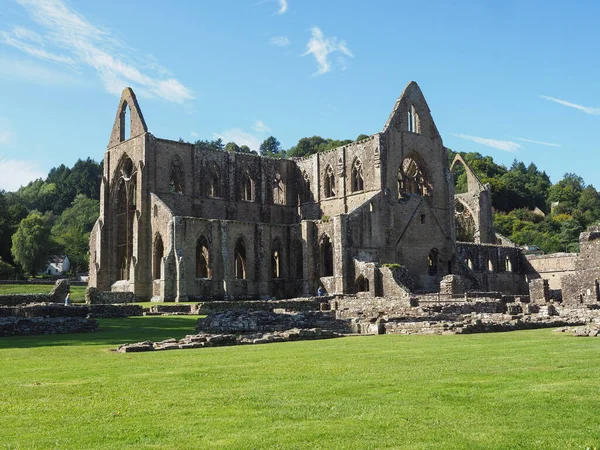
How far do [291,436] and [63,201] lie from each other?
146 metres

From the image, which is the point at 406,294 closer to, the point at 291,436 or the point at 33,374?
the point at 33,374

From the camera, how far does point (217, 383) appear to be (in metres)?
11.6

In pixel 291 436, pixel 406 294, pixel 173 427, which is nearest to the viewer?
pixel 291 436

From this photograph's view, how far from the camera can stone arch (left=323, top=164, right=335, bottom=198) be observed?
61438 mm

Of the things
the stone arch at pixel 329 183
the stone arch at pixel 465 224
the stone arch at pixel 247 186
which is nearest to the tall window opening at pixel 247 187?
the stone arch at pixel 247 186

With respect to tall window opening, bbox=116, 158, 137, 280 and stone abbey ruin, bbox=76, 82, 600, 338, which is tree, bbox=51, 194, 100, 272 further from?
stone abbey ruin, bbox=76, 82, 600, 338

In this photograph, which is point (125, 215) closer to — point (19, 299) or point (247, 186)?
point (247, 186)

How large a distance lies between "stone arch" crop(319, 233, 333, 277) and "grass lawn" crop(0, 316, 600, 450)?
122ft

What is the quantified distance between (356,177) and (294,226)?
7075 mm

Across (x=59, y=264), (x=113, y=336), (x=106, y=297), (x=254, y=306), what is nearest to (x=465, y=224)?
(x=254, y=306)

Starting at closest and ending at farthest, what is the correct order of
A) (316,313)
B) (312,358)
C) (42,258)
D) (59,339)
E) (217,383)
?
(217,383) < (312,358) < (59,339) < (316,313) < (42,258)

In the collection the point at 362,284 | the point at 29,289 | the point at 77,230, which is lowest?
the point at 362,284

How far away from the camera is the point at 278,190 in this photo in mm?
64562

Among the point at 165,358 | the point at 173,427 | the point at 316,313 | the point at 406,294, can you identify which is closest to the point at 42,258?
the point at 406,294
